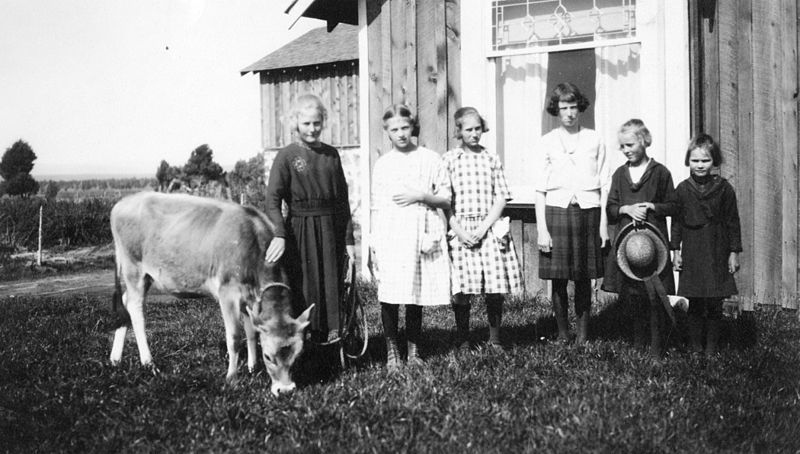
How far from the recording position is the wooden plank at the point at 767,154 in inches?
264

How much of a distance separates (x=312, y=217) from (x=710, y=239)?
9.14 ft

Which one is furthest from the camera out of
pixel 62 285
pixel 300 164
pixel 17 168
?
pixel 17 168

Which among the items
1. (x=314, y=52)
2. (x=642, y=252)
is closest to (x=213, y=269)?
(x=642, y=252)

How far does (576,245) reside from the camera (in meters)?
5.59

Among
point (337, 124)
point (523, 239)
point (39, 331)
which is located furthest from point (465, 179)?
point (337, 124)

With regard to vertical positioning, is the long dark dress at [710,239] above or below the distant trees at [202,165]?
below

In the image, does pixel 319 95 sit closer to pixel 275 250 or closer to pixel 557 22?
pixel 557 22

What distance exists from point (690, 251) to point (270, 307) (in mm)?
2967

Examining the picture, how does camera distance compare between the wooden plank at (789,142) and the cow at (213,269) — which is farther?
the wooden plank at (789,142)

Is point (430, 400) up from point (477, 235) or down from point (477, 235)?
down

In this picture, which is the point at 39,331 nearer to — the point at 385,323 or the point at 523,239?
the point at 385,323

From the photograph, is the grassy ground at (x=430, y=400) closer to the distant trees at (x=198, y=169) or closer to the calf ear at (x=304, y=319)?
the calf ear at (x=304, y=319)

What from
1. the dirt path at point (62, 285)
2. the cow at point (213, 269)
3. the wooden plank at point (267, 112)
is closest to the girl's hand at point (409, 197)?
the cow at point (213, 269)

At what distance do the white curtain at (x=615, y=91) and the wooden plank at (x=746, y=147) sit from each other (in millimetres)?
890
